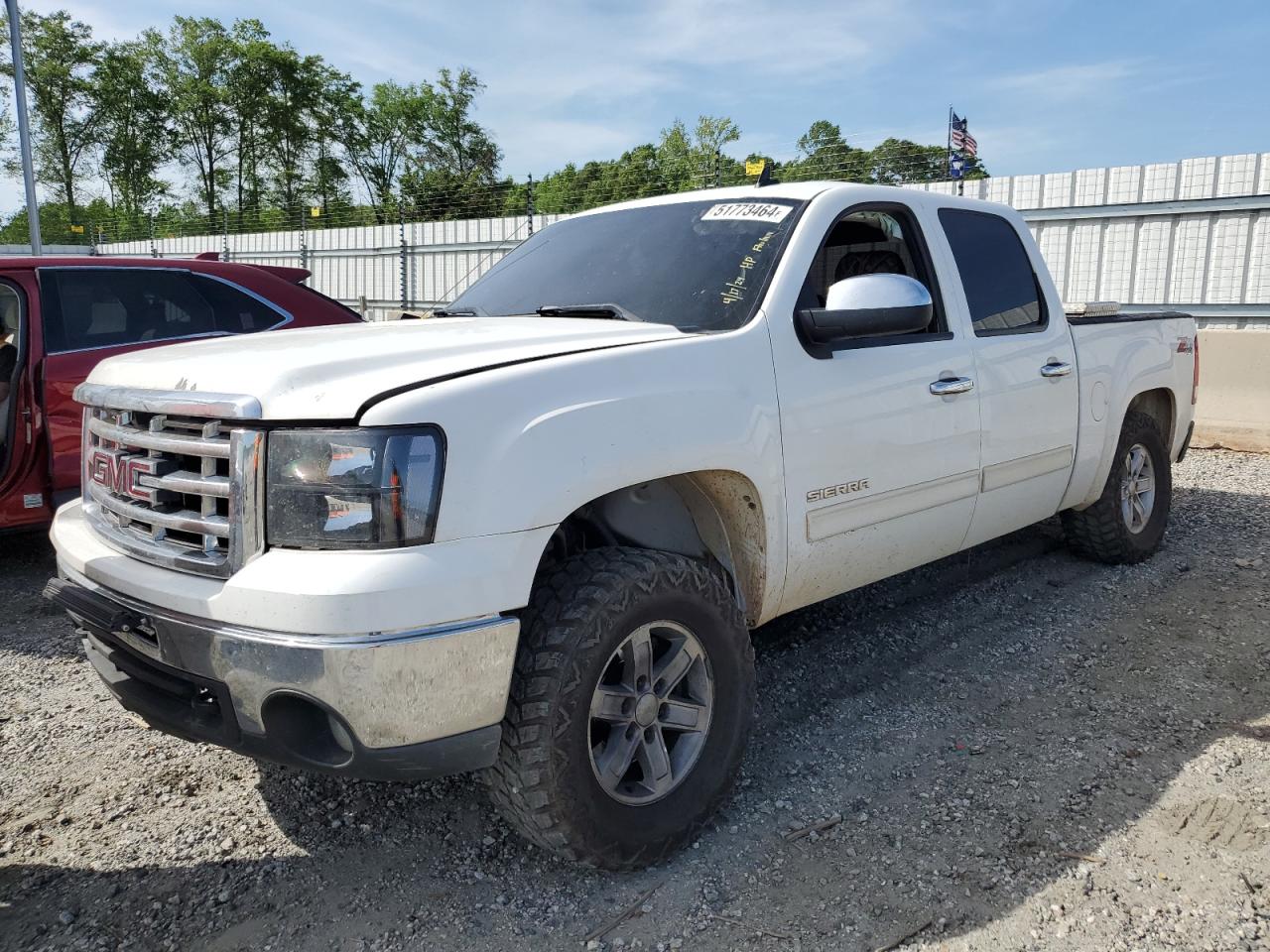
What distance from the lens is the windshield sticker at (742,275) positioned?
3.09m

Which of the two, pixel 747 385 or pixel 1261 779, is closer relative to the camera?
pixel 747 385

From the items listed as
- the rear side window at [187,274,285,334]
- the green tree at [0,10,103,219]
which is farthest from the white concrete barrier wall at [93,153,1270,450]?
the green tree at [0,10,103,219]

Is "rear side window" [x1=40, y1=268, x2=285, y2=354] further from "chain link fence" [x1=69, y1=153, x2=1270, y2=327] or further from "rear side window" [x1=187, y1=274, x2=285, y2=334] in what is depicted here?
"chain link fence" [x1=69, y1=153, x2=1270, y2=327]

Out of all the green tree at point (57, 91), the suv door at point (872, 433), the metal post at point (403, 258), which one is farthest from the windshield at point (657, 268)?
the green tree at point (57, 91)

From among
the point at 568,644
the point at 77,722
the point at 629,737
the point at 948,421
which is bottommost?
the point at 77,722

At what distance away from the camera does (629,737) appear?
2.58 metres

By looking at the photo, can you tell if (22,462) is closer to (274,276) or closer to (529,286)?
(274,276)

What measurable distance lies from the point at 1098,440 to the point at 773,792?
2744 mm

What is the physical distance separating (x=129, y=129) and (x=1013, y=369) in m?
60.6

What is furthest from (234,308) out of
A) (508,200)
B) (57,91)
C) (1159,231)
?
(57,91)

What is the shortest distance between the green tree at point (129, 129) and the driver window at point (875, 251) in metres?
55.9

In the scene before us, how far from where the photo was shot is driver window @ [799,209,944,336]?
3.79 metres

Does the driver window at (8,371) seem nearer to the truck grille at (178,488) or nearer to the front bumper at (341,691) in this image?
the truck grille at (178,488)

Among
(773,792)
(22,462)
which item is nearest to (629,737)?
(773,792)
